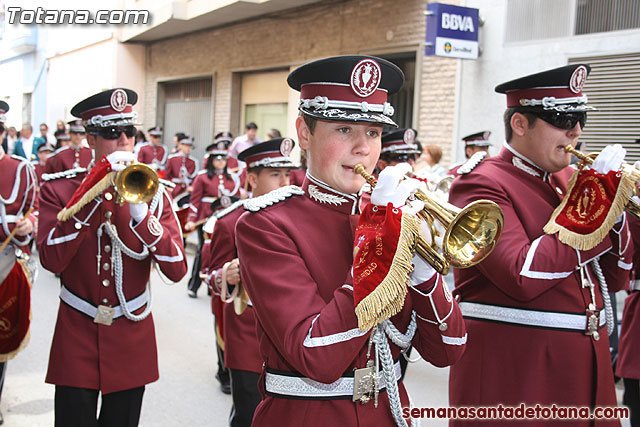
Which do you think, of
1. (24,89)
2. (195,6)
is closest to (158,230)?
(195,6)

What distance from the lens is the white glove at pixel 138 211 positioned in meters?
3.71

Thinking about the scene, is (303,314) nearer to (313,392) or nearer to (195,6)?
(313,392)

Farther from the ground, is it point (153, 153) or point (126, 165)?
point (126, 165)

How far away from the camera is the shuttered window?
30.4 ft

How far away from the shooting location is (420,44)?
1238 cm

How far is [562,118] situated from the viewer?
3.29m

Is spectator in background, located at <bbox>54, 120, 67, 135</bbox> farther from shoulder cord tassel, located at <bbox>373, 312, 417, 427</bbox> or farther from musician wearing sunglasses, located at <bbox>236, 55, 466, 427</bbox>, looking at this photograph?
shoulder cord tassel, located at <bbox>373, 312, 417, 427</bbox>

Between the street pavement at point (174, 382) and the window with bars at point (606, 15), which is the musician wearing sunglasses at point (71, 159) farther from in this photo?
the window with bars at point (606, 15)

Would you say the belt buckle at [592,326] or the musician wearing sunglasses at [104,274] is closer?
the belt buckle at [592,326]

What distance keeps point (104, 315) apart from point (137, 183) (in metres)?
0.79

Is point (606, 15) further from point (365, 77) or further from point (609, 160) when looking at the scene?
point (365, 77)

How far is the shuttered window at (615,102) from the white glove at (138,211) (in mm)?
7629

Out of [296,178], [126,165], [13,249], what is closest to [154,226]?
[126,165]

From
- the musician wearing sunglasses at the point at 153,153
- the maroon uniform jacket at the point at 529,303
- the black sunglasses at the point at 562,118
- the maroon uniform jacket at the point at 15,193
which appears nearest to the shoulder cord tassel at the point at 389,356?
the maroon uniform jacket at the point at 529,303
